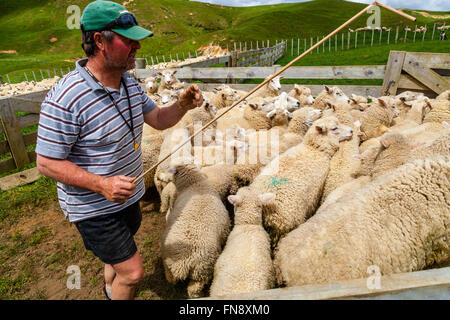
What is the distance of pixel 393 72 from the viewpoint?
5.39 meters

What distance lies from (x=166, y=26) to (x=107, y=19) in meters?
67.2

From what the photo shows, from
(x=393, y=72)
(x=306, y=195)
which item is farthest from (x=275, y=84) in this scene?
(x=306, y=195)

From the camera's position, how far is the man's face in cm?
181

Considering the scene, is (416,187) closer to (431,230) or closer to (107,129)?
(431,230)

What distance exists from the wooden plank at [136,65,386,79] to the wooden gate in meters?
0.24

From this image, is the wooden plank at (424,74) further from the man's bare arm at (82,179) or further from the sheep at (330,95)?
the man's bare arm at (82,179)

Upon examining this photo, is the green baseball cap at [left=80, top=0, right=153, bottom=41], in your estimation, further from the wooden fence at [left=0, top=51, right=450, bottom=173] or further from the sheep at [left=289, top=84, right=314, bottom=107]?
the wooden fence at [left=0, top=51, right=450, bottom=173]

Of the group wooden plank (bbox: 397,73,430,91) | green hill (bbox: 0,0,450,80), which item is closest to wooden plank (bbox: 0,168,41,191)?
wooden plank (bbox: 397,73,430,91)

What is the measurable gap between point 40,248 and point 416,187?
4.73 m

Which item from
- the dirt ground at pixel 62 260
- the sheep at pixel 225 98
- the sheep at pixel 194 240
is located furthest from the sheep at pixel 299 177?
the sheep at pixel 225 98

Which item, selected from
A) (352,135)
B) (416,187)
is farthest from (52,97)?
(352,135)

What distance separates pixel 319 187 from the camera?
3.42 m

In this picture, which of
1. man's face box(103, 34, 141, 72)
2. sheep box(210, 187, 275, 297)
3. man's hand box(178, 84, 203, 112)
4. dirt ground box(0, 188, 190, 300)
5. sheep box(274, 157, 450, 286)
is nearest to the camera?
man's face box(103, 34, 141, 72)

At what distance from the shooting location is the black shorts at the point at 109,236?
6.65 feet
